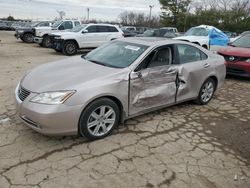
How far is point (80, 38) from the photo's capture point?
13703 millimetres

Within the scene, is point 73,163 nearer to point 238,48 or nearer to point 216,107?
point 216,107

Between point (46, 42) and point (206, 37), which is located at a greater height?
point (206, 37)

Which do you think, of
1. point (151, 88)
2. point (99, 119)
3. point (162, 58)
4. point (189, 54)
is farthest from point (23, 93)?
point (189, 54)

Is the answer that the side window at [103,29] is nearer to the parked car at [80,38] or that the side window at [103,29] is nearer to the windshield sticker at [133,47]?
the parked car at [80,38]

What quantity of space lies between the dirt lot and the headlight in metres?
0.68

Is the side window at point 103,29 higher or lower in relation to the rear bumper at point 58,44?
higher

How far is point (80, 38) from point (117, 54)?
379 inches

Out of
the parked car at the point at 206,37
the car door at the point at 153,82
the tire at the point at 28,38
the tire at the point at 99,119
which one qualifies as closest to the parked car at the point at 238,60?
the parked car at the point at 206,37

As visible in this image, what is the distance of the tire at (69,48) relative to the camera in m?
13.4

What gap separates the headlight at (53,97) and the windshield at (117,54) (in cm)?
112

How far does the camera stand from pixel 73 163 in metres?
3.26

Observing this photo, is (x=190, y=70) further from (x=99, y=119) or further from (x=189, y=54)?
(x=99, y=119)

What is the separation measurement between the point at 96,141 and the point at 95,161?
0.52 m

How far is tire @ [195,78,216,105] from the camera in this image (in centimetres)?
555
